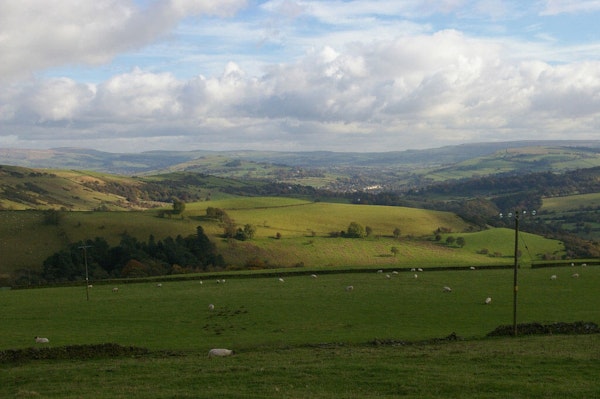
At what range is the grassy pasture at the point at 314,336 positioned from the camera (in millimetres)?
20062

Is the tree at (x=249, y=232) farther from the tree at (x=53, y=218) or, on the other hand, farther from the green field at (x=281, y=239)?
the tree at (x=53, y=218)

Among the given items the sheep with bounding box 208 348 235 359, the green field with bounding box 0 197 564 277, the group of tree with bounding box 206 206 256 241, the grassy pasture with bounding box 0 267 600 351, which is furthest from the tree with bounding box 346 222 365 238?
the sheep with bounding box 208 348 235 359

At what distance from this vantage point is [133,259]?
3509 inches

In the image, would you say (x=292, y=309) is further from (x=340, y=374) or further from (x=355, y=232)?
(x=355, y=232)

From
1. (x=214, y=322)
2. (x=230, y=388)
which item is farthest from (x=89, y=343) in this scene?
(x=230, y=388)

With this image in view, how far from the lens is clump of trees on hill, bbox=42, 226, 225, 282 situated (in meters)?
84.8

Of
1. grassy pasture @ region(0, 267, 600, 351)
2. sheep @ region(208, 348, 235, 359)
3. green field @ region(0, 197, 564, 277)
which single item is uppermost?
sheep @ region(208, 348, 235, 359)

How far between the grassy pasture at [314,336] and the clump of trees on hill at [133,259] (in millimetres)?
23116

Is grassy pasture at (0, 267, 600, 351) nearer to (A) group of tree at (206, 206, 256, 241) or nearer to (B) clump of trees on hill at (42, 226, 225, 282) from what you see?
(B) clump of trees on hill at (42, 226, 225, 282)

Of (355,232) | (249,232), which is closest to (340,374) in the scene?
(249,232)

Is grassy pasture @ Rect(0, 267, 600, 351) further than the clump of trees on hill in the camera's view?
No

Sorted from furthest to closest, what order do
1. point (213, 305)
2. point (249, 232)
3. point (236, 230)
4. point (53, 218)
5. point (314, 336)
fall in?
point (236, 230)
point (249, 232)
point (53, 218)
point (213, 305)
point (314, 336)

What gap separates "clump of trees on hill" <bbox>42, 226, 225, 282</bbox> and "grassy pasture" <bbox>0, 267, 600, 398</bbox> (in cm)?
2312

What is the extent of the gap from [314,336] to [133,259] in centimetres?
6353
